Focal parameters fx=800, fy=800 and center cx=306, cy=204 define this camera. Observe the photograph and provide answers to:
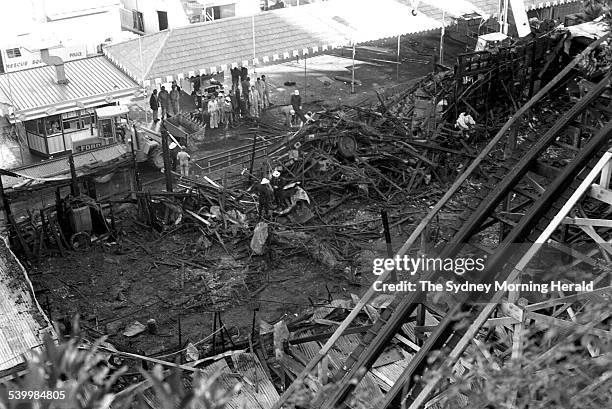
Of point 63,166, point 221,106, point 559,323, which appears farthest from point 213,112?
point 559,323

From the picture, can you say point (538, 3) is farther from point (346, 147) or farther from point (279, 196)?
point (279, 196)

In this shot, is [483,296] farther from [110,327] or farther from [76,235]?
[76,235]

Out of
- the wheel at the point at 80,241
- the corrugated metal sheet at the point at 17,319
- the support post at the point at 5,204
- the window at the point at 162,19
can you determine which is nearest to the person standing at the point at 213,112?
the window at the point at 162,19

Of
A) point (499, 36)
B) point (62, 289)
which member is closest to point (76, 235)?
point (62, 289)

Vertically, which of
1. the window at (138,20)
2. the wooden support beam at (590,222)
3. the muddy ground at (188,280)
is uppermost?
the wooden support beam at (590,222)

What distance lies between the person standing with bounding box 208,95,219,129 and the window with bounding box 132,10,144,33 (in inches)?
359

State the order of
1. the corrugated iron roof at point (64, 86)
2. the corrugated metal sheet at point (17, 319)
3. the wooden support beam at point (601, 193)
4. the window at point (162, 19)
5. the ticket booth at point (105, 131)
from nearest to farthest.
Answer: the wooden support beam at point (601, 193) → the corrugated metal sheet at point (17, 319) → the corrugated iron roof at point (64, 86) → the ticket booth at point (105, 131) → the window at point (162, 19)

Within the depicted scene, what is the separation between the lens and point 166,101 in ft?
87.8

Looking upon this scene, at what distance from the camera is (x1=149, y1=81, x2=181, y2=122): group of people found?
1043 inches

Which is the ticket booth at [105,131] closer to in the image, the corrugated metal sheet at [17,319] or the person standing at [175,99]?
the person standing at [175,99]

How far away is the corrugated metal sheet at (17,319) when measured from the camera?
12.1 metres

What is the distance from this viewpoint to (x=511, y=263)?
34.3 feet

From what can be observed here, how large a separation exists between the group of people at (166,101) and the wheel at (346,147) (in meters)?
7.02

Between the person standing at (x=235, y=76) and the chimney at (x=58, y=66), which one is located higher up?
the chimney at (x=58, y=66)
